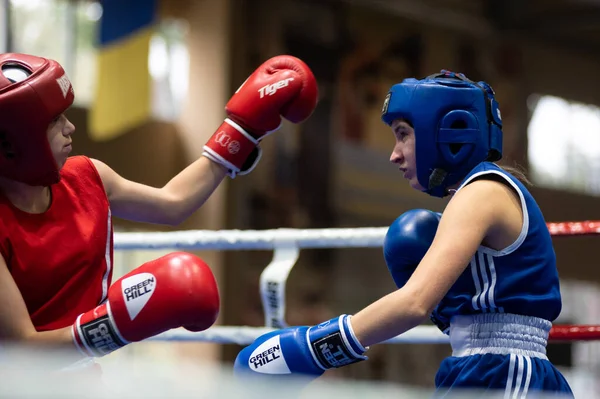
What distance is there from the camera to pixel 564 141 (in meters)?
10.6

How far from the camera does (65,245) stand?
67.3 inches

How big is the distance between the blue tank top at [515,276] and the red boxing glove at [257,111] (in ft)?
1.93

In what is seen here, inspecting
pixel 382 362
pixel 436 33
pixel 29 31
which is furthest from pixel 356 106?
pixel 29 31

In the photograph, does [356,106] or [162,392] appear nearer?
[162,392]

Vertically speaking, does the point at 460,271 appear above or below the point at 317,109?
above

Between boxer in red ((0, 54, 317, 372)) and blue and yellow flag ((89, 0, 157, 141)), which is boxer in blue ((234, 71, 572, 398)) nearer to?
boxer in red ((0, 54, 317, 372))

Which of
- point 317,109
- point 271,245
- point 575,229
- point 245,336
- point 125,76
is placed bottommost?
point 317,109

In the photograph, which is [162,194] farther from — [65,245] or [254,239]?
[254,239]

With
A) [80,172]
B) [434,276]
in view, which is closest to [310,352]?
[434,276]

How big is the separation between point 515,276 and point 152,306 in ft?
2.14

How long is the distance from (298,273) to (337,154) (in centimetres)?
120

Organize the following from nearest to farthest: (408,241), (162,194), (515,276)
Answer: (515,276), (408,241), (162,194)

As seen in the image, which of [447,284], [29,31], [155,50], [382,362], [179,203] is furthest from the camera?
[382,362]

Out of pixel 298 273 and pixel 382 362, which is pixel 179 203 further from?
pixel 382 362
